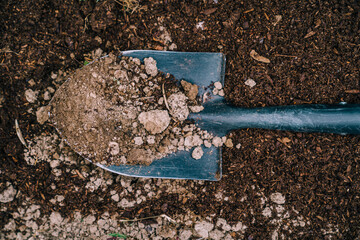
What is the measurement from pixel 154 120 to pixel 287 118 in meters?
0.79

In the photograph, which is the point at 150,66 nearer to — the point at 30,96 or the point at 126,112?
the point at 126,112

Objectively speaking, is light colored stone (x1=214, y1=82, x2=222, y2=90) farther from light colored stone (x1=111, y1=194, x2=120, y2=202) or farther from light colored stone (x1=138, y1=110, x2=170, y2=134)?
light colored stone (x1=111, y1=194, x2=120, y2=202)

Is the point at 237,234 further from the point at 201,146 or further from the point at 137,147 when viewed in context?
the point at 137,147

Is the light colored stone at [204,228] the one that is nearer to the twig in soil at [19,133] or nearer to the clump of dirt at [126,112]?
the clump of dirt at [126,112]

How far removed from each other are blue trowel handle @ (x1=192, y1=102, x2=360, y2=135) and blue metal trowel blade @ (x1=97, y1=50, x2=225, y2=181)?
4.8 inches

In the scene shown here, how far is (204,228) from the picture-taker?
161cm

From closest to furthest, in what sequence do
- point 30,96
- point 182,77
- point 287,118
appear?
1. point 287,118
2. point 182,77
3. point 30,96

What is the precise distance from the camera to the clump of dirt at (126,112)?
137 cm

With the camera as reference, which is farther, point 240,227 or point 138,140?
point 240,227

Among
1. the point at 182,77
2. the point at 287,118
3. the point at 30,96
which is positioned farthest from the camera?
the point at 30,96

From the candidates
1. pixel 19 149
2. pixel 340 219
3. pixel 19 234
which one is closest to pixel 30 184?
pixel 19 149

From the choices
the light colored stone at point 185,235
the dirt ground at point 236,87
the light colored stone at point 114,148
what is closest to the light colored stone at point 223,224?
the dirt ground at point 236,87

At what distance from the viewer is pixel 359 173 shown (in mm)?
1571

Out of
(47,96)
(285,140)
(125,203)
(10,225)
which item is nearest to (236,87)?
(285,140)
